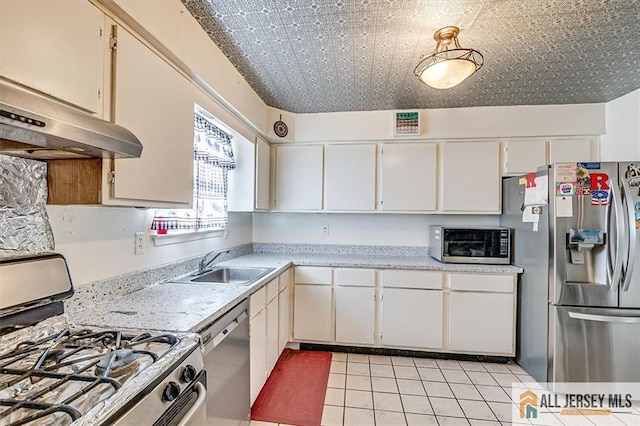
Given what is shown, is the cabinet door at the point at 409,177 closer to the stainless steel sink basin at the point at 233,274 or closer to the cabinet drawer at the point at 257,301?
the stainless steel sink basin at the point at 233,274

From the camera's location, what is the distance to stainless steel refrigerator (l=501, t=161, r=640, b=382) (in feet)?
6.70

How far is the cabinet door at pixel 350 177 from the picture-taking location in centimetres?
311

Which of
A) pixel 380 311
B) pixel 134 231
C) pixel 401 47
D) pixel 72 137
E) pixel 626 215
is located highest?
pixel 401 47

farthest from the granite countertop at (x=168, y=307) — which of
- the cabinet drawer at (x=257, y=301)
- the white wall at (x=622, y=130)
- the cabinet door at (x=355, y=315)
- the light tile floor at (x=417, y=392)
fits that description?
the white wall at (x=622, y=130)

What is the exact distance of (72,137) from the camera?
33.7 inches

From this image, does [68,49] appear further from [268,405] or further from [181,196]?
[268,405]

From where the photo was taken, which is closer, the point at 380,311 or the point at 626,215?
the point at 626,215

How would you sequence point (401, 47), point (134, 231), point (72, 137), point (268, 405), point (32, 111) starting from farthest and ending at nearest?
point (268, 405) < point (401, 47) < point (134, 231) < point (72, 137) < point (32, 111)

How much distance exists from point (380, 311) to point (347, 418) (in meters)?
1.03

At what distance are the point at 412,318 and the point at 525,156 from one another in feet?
6.15

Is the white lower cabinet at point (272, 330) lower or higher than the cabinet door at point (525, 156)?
lower

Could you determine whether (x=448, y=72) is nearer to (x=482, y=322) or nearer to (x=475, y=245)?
(x=475, y=245)

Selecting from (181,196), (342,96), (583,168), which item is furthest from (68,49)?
(583,168)

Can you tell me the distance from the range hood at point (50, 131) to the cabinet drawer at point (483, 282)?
2603 mm
